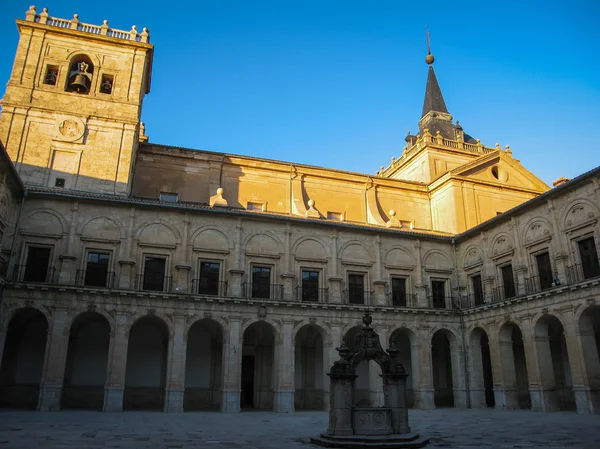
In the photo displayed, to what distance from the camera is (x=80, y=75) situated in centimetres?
2756

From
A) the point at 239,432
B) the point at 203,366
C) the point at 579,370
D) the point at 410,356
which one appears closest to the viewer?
the point at 239,432

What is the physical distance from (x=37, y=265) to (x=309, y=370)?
47.6 feet

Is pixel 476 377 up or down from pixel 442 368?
down

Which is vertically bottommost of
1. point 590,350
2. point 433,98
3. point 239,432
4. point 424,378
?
point 239,432

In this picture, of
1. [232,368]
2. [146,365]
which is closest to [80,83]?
[146,365]

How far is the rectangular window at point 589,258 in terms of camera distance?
20.7m

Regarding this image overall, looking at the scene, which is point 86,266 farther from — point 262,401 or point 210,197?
point 262,401

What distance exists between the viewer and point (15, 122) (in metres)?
25.9

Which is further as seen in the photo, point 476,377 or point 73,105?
point 73,105

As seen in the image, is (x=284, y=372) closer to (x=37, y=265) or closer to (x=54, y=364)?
(x=54, y=364)

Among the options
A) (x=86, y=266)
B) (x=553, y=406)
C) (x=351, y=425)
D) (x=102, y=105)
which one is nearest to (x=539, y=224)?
(x=553, y=406)

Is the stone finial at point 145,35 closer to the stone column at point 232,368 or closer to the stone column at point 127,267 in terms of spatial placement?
the stone column at point 127,267

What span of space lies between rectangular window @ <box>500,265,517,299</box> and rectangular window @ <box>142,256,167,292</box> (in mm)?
16984

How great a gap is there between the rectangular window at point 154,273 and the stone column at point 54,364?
375cm
